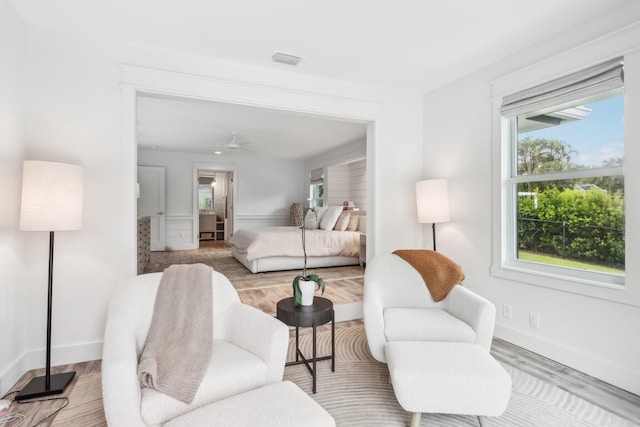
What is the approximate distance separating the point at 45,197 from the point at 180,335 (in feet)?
3.91

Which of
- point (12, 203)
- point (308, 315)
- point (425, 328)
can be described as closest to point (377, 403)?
point (425, 328)

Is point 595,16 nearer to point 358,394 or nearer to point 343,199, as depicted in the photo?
point 358,394

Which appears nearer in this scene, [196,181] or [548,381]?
[548,381]

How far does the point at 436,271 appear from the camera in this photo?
2504 millimetres

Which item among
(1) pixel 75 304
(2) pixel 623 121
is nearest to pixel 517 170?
(2) pixel 623 121

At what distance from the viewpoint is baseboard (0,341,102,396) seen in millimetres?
2139

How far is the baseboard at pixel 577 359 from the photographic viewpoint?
2114mm

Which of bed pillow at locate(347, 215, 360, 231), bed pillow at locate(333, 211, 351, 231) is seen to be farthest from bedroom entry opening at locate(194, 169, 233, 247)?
bed pillow at locate(347, 215, 360, 231)

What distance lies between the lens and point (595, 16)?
7.45 feet

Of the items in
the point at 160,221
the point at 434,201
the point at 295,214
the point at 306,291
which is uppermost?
the point at 434,201

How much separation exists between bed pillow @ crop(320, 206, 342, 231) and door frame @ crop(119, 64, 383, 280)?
99.0 inches

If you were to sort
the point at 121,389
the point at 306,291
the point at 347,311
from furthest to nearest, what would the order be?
the point at 347,311
the point at 306,291
the point at 121,389

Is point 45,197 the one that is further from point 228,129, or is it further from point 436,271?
point 228,129

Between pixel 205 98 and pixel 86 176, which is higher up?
pixel 205 98
